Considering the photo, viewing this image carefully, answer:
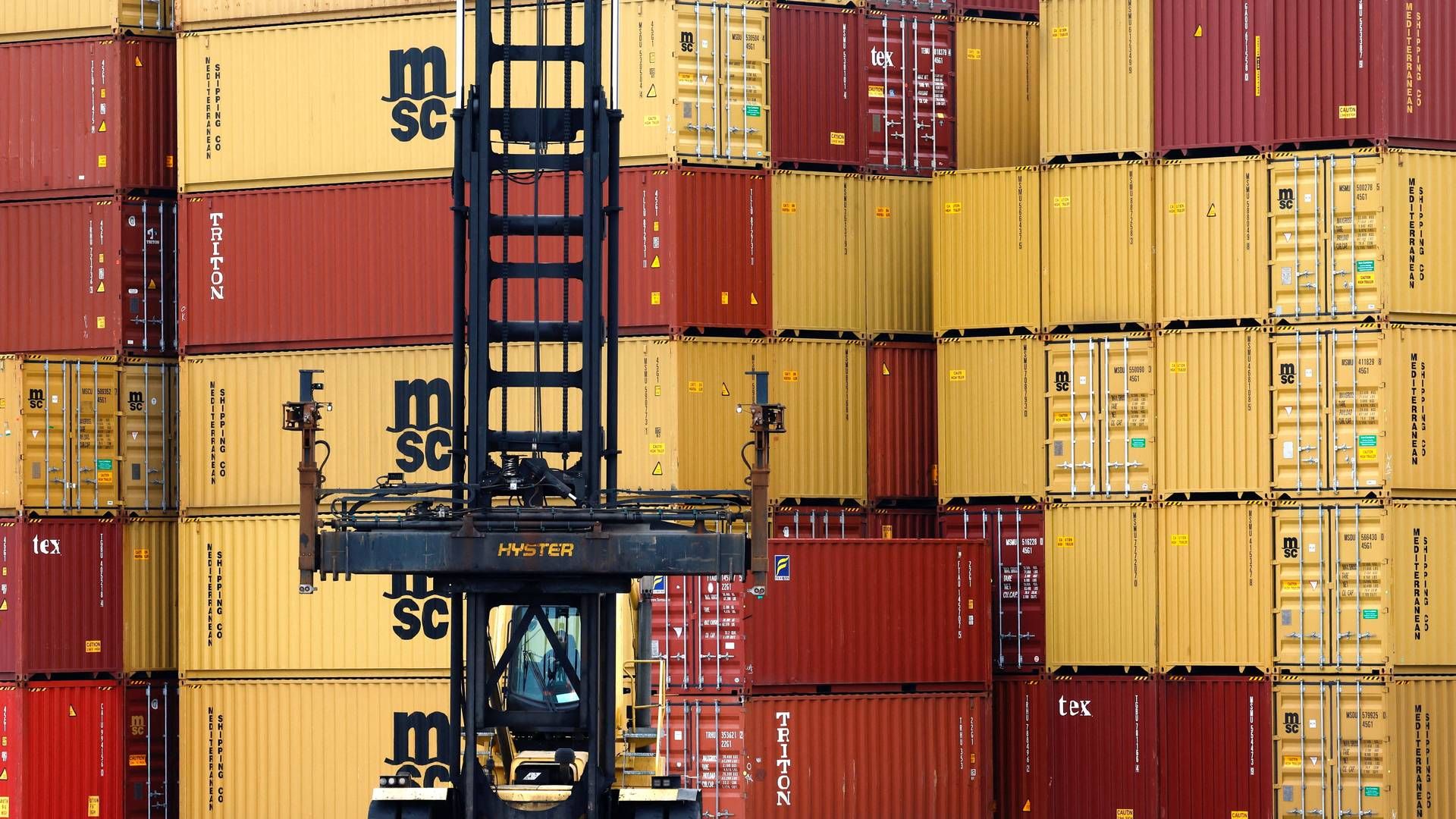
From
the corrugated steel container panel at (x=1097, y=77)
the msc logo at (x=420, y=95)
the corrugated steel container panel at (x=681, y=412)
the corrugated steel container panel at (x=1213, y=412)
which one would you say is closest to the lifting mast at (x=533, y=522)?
the corrugated steel container panel at (x=681, y=412)

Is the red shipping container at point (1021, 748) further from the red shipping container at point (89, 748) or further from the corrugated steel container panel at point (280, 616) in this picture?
the red shipping container at point (89, 748)

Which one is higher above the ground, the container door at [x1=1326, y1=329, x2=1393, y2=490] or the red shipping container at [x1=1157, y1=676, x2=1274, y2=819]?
the container door at [x1=1326, y1=329, x2=1393, y2=490]

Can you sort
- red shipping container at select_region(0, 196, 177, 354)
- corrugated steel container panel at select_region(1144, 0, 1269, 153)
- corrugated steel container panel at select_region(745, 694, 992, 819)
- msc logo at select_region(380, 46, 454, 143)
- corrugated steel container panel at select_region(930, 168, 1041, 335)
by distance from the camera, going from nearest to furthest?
corrugated steel container panel at select_region(745, 694, 992, 819) → corrugated steel container panel at select_region(1144, 0, 1269, 153) → corrugated steel container panel at select_region(930, 168, 1041, 335) → msc logo at select_region(380, 46, 454, 143) → red shipping container at select_region(0, 196, 177, 354)

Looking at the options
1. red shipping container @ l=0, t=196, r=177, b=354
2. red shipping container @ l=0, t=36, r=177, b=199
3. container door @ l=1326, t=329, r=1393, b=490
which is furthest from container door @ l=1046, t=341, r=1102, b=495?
red shipping container @ l=0, t=36, r=177, b=199

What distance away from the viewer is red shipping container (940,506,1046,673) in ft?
113

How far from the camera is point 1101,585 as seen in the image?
1332 inches

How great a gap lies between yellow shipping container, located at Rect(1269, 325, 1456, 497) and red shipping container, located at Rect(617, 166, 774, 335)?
8423 millimetres

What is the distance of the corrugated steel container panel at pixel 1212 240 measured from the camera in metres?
33.2

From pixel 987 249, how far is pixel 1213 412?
4.55 meters

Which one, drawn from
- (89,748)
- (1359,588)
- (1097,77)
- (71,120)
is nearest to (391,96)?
(71,120)

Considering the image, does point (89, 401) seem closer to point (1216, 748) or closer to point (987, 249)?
point (987, 249)

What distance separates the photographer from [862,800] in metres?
31.9

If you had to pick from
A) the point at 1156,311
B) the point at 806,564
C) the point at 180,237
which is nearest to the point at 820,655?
the point at 806,564

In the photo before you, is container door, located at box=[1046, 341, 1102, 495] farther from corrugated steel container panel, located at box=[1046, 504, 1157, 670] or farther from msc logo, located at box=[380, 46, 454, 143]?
msc logo, located at box=[380, 46, 454, 143]
